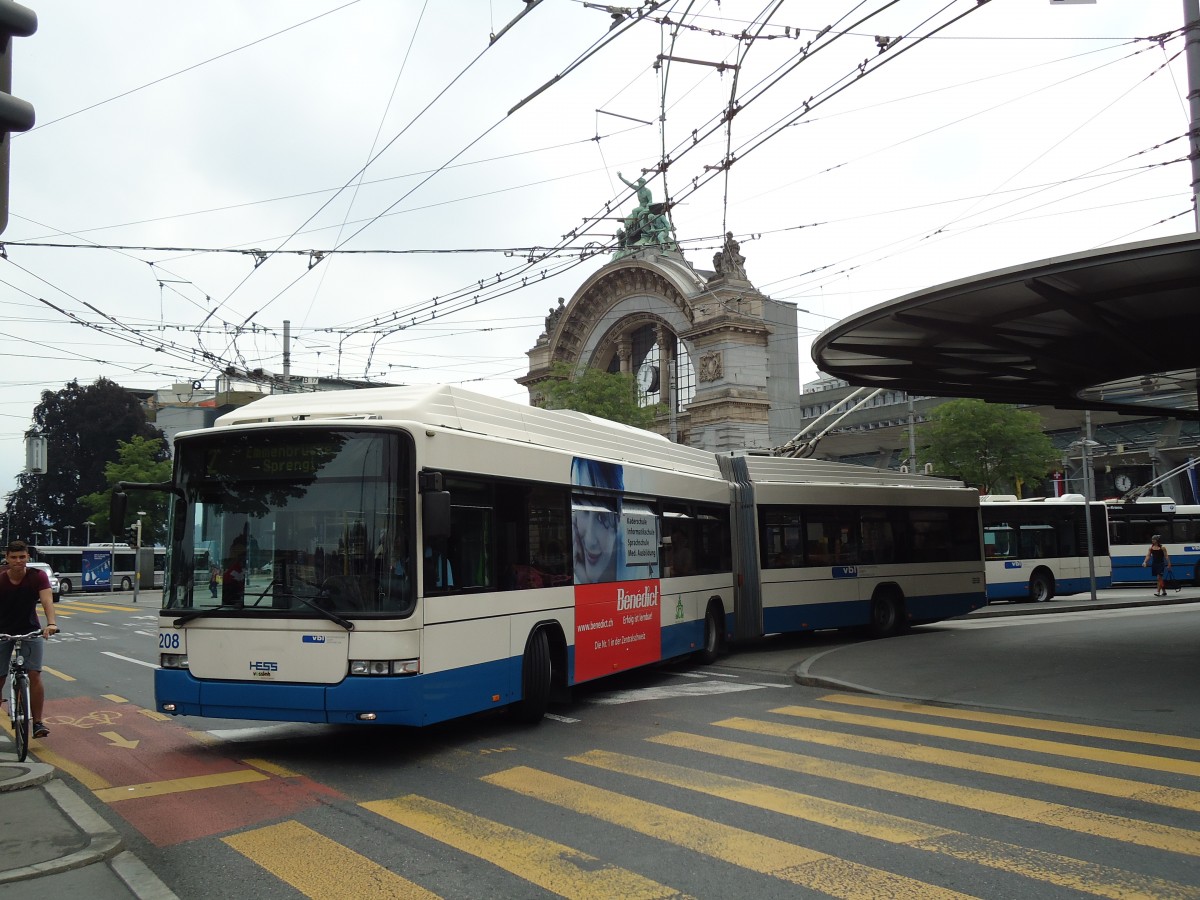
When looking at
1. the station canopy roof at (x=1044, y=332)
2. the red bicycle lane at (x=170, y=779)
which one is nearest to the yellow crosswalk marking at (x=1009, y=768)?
the red bicycle lane at (x=170, y=779)

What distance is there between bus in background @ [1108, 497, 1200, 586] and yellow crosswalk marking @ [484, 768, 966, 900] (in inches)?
1327

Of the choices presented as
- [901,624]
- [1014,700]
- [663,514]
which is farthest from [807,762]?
[901,624]

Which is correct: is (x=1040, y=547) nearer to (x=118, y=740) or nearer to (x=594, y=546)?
(x=594, y=546)

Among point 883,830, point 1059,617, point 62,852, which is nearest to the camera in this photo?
point 62,852

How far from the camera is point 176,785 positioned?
7.70m

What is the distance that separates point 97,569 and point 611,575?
5243 centimetres

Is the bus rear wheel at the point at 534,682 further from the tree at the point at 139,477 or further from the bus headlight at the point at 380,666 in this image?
the tree at the point at 139,477

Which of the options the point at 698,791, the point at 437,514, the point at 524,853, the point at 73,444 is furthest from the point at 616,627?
Result: the point at 73,444

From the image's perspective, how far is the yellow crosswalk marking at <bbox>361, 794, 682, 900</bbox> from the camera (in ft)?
17.2

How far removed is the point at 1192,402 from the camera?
2589cm

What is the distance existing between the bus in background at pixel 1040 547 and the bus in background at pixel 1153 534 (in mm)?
6774

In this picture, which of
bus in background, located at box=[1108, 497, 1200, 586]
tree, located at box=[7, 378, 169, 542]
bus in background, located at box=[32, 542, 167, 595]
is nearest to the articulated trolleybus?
bus in background, located at box=[1108, 497, 1200, 586]

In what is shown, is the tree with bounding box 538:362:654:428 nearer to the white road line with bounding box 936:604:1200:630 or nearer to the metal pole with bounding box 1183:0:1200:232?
the white road line with bounding box 936:604:1200:630

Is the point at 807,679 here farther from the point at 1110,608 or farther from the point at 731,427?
the point at 731,427
